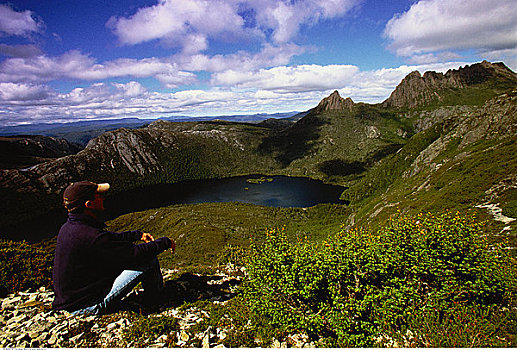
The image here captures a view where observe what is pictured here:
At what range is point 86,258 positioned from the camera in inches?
305

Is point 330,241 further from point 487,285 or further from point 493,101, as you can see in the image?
point 493,101

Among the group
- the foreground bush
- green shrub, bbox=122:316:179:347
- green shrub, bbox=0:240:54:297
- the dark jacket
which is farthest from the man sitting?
green shrub, bbox=0:240:54:297

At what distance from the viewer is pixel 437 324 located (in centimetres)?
885

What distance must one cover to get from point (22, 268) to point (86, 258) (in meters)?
9.68

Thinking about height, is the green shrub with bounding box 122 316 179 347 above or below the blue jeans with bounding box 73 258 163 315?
below

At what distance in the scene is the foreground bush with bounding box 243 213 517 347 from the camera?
9195mm

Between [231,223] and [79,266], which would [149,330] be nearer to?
[79,266]

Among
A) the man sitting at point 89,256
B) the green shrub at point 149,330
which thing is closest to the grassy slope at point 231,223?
the green shrub at point 149,330

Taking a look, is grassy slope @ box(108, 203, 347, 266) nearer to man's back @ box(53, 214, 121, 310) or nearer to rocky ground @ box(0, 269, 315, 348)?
rocky ground @ box(0, 269, 315, 348)

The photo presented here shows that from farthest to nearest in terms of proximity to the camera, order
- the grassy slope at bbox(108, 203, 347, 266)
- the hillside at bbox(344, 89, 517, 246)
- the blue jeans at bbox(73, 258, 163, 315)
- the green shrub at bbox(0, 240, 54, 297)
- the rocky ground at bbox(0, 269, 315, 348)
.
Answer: the grassy slope at bbox(108, 203, 347, 266), the hillside at bbox(344, 89, 517, 246), the green shrub at bbox(0, 240, 54, 297), the blue jeans at bbox(73, 258, 163, 315), the rocky ground at bbox(0, 269, 315, 348)

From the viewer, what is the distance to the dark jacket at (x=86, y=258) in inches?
298

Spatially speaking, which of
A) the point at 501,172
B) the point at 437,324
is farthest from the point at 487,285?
the point at 501,172

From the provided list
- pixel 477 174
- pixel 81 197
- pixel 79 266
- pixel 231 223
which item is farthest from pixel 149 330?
pixel 231 223

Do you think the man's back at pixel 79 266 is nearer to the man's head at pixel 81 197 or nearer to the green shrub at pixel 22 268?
the man's head at pixel 81 197
